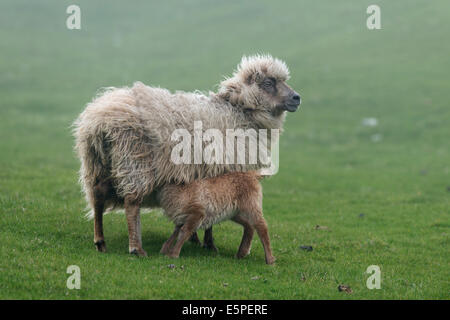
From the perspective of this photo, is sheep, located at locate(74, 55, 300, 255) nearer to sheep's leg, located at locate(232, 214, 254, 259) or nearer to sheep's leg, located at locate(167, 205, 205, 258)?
sheep's leg, located at locate(167, 205, 205, 258)

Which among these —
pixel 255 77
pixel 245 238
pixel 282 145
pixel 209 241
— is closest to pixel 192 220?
pixel 245 238

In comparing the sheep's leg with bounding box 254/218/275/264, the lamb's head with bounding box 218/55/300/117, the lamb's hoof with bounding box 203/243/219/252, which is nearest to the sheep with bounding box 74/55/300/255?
the lamb's head with bounding box 218/55/300/117

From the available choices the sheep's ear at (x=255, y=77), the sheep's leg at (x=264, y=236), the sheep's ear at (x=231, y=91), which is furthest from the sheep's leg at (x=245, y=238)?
the sheep's ear at (x=255, y=77)

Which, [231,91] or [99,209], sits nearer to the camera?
[99,209]

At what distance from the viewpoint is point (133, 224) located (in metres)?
8.38

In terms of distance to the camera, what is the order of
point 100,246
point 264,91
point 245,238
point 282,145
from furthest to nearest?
point 282,145 → point 264,91 → point 245,238 → point 100,246

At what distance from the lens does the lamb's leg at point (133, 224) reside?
8.33 meters

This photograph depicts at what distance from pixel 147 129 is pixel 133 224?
1.39 metres

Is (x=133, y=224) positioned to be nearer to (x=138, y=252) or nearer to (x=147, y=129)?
(x=138, y=252)

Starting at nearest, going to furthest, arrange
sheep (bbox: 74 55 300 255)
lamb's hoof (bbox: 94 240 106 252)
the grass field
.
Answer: the grass field
sheep (bbox: 74 55 300 255)
lamb's hoof (bbox: 94 240 106 252)

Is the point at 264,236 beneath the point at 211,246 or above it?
above

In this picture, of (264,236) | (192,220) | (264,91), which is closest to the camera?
(192,220)

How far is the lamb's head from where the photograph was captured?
9.24 m

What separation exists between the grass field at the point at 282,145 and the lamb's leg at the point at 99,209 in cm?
17
